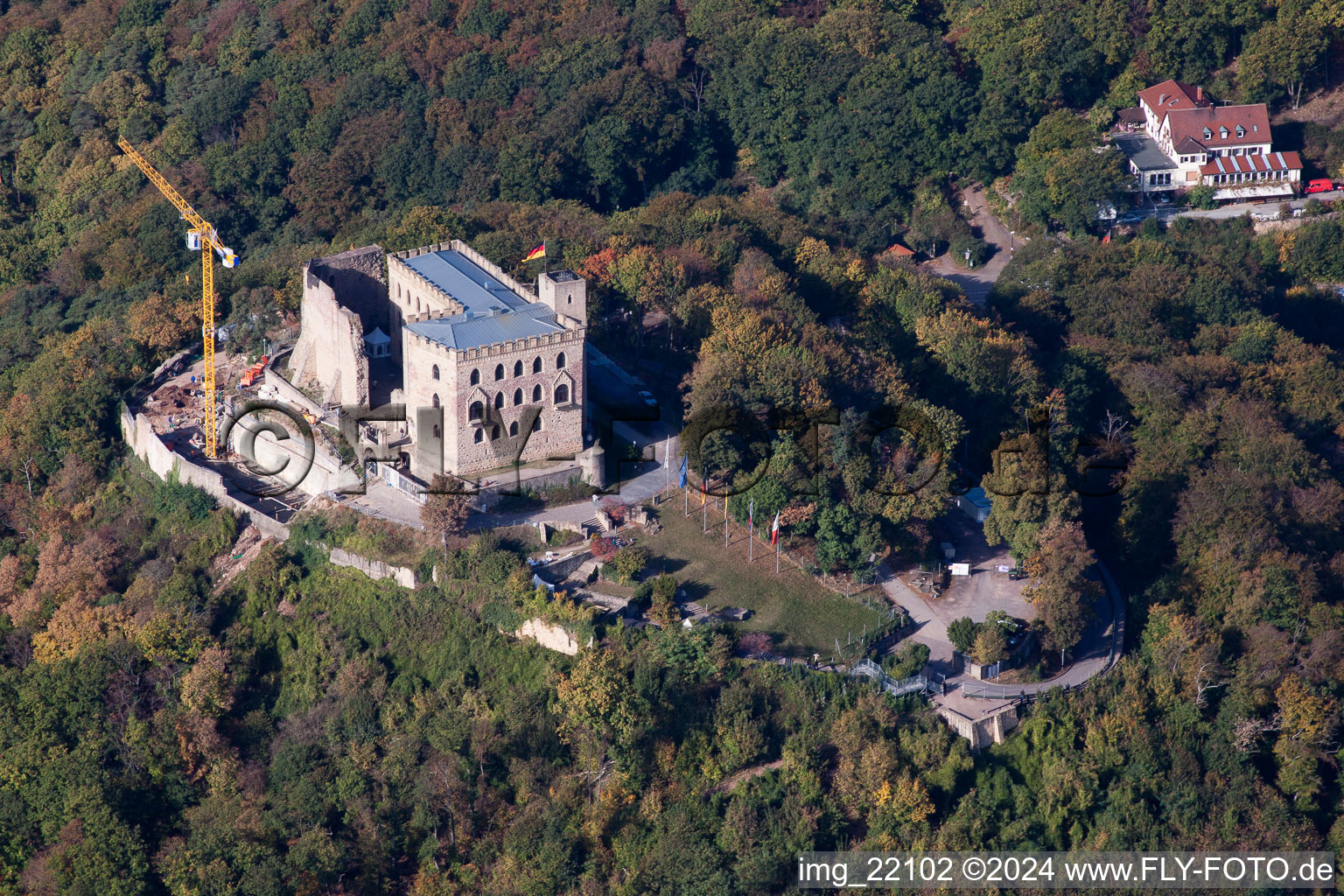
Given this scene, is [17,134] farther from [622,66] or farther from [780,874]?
[780,874]

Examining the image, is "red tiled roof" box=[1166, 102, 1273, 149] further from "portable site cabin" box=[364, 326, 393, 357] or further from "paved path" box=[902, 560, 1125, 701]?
"portable site cabin" box=[364, 326, 393, 357]

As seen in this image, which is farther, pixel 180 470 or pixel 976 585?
pixel 180 470

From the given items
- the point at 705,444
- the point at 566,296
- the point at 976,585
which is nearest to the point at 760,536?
the point at 705,444

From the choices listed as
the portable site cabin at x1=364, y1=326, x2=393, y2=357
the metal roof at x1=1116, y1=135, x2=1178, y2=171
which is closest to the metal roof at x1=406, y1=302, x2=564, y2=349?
the portable site cabin at x1=364, y1=326, x2=393, y2=357

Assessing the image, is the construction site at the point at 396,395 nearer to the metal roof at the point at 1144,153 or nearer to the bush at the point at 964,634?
the bush at the point at 964,634

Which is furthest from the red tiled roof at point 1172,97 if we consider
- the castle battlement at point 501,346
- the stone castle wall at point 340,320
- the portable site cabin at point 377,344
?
the portable site cabin at point 377,344

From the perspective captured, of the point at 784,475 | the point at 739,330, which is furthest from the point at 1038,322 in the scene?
the point at 784,475

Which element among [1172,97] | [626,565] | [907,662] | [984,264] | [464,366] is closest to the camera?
[907,662]

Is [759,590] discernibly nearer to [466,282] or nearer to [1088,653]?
[1088,653]
